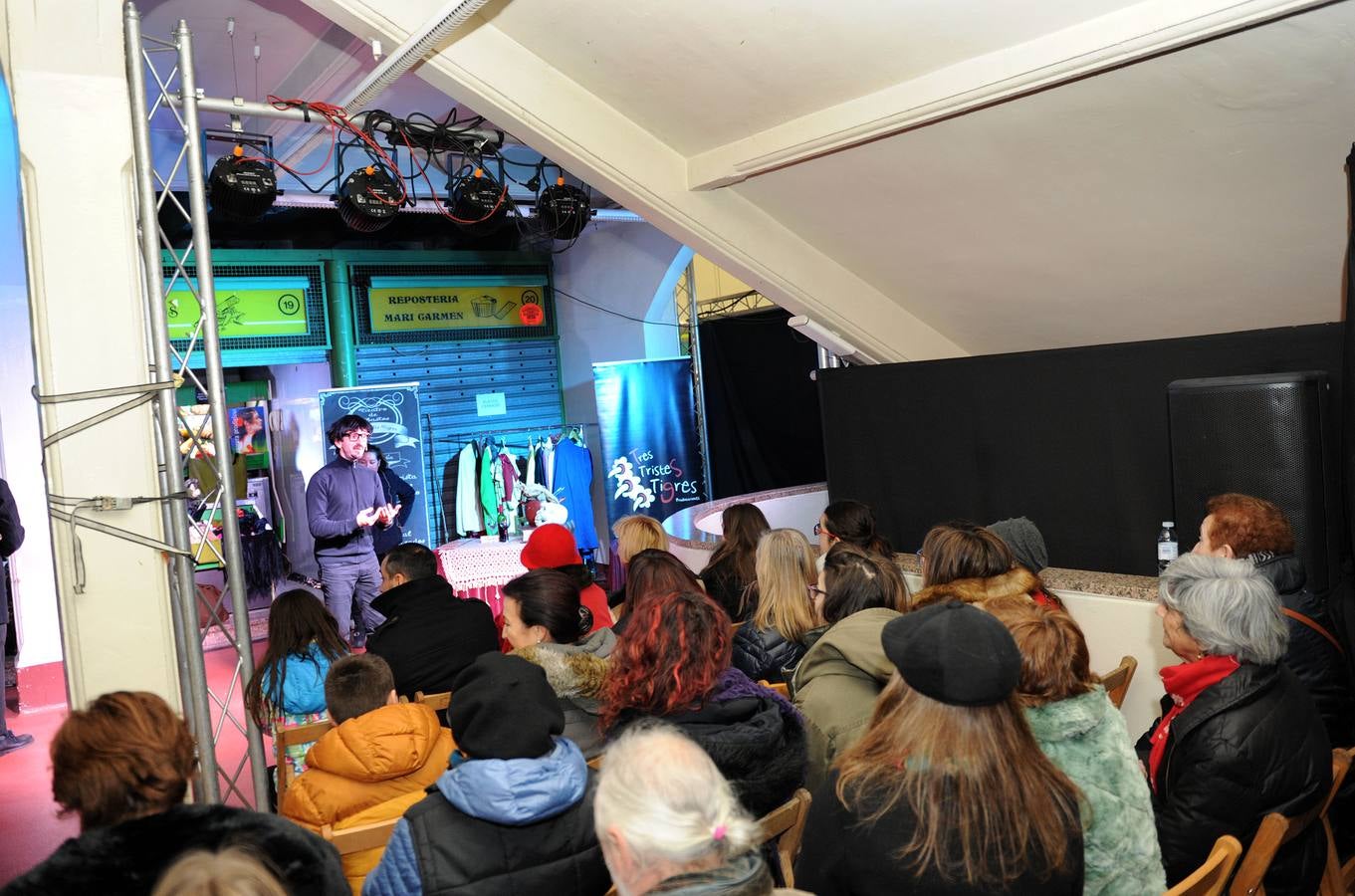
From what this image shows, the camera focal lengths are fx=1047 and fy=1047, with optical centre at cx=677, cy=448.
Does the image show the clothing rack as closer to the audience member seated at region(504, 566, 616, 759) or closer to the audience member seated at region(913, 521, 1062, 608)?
the audience member seated at region(504, 566, 616, 759)

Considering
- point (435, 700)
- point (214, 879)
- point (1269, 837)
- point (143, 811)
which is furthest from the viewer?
point (435, 700)

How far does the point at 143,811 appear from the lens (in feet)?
5.58

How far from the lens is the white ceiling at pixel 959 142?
327cm

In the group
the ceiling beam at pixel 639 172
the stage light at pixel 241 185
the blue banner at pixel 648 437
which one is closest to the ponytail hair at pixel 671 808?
the ceiling beam at pixel 639 172

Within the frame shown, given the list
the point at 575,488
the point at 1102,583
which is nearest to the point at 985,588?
the point at 1102,583

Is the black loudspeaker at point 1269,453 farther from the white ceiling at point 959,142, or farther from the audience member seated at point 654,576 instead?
the audience member seated at point 654,576

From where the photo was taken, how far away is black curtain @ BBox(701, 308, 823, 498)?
10.3 meters

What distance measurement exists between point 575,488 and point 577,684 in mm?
6647

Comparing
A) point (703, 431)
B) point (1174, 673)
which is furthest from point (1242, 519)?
point (703, 431)

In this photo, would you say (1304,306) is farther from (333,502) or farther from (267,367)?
(267,367)

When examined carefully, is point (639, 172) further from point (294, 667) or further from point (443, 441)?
point (443, 441)

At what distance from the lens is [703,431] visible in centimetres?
968

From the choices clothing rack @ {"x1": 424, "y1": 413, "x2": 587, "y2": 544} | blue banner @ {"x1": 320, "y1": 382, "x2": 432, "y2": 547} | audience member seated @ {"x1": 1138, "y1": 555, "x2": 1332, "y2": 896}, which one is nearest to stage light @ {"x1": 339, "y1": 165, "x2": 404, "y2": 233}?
blue banner @ {"x1": 320, "y1": 382, "x2": 432, "y2": 547}

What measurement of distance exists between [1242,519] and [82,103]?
139 inches
